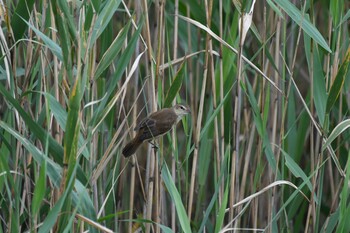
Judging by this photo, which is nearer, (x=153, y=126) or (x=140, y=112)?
(x=153, y=126)

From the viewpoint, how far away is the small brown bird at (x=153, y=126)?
2.54 meters

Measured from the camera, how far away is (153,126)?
2559 millimetres

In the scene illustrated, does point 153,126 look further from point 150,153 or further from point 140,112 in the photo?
point 140,112

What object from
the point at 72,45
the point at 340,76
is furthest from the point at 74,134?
the point at 340,76

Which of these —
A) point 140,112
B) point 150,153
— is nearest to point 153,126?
point 150,153

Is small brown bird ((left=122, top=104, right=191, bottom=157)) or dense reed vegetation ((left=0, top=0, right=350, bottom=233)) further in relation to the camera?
small brown bird ((left=122, top=104, right=191, bottom=157))

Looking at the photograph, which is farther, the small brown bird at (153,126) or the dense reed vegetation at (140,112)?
the small brown bird at (153,126)

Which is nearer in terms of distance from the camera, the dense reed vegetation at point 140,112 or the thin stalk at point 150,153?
the dense reed vegetation at point 140,112

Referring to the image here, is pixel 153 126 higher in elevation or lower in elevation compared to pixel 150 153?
higher

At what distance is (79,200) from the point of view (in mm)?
2127

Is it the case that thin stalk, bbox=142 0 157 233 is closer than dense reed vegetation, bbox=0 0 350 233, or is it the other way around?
dense reed vegetation, bbox=0 0 350 233

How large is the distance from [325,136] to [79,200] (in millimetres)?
1001

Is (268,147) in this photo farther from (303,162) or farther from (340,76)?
(303,162)

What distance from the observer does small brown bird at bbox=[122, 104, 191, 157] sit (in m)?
2.54
